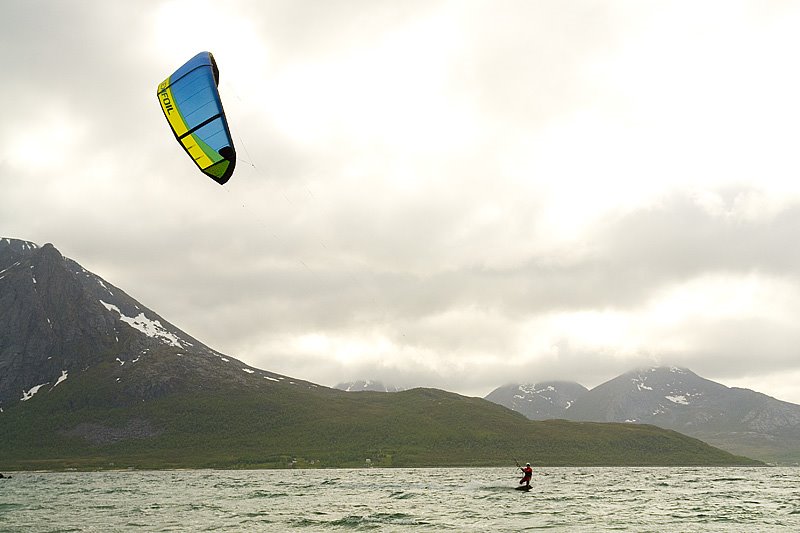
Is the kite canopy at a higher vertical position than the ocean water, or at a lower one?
higher

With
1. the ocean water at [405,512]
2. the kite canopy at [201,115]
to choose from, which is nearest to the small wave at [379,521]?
the ocean water at [405,512]

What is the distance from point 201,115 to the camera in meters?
36.0

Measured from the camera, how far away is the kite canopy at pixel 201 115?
34625 millimetres

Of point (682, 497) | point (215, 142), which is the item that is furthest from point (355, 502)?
point (215, 142)

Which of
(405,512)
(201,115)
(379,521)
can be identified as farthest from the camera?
(405,512)

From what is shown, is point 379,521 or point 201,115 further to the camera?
point 379,521

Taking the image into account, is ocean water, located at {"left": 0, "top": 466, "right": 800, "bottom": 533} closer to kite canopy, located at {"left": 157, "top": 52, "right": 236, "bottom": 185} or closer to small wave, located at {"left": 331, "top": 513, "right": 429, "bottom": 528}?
small wave, located at {"left": 331, "top": 513, "right": 429, "bottom": 528}

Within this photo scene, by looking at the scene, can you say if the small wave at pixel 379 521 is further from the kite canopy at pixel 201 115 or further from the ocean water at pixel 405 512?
the kite canopy at pixel 201 115

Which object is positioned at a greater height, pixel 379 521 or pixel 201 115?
pixel 201 115

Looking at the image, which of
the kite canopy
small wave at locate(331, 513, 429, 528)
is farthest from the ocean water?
the kite canopy

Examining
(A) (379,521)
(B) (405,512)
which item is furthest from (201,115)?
(B) (405,512)

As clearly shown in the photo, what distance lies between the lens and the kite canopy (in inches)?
1363

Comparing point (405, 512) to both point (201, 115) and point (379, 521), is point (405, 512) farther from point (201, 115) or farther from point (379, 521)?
point (201, 115)

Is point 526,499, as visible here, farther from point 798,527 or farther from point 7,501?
point 7,501
